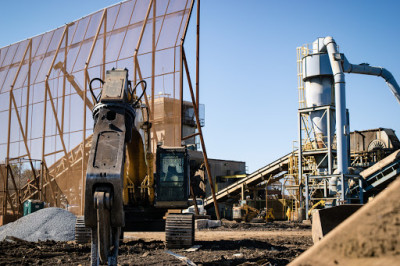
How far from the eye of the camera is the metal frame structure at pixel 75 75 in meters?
23.8

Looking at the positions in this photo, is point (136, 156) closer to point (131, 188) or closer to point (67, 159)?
point (131, 188)

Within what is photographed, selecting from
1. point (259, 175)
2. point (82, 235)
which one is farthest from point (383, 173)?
point (82, 235)

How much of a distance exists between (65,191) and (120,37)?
1015 cm

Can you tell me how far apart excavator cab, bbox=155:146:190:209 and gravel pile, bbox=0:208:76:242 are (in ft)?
16.9

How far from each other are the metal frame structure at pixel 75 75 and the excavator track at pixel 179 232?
10237mm

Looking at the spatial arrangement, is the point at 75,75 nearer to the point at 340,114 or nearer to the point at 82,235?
the point at 340,114

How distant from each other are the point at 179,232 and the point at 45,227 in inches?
260

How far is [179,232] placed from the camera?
1182 cm

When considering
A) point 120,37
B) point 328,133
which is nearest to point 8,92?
point 120,37

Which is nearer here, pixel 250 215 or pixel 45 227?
pixel 45 227

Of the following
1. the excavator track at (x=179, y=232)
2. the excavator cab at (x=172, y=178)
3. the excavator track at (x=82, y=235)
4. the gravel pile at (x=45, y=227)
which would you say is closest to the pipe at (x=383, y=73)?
the gravel pile at (x=45, y=227)

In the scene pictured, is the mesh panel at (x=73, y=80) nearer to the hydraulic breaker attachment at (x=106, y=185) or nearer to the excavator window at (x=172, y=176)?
the excavator window at (x=172, y=176)

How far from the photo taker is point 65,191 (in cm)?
2989

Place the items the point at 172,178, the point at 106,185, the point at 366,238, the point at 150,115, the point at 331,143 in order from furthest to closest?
the point at 331,143, the point at 150,115, the point at 172,178, the point at 106,185, the point at 366,238
